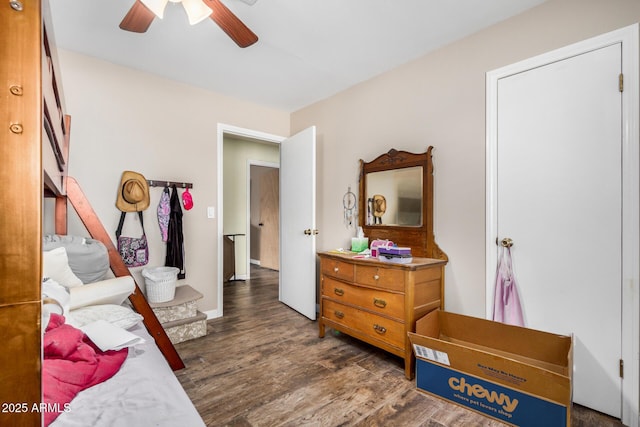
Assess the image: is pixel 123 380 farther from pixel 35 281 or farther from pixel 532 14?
pixel 532 14

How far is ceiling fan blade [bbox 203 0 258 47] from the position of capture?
163 cm

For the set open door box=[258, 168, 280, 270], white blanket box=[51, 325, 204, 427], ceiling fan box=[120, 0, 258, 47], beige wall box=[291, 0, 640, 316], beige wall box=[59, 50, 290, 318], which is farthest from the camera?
open door box=[258, 168, 280, 270]

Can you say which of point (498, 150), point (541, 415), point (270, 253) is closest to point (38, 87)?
point (541, 415)

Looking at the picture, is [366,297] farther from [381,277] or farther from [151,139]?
[151,139]

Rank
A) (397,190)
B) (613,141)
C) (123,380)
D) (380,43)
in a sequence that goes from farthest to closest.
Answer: (397,190)
(380,43)
(613,141)
(123,380)

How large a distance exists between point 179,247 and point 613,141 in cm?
339

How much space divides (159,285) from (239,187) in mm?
2829

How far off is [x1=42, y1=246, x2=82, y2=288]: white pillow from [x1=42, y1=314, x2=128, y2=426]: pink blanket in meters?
0.52

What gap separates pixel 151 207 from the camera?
→ 9.70 feet

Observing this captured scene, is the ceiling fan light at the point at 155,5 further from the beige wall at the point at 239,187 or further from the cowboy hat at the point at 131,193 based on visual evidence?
the beige wall at the point at 239,187

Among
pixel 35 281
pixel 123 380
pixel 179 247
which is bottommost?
pixel 123 380

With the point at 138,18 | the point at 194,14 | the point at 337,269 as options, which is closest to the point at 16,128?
the point at 194,14

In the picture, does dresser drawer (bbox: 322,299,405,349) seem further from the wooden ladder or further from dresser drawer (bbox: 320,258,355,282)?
the wooden ladder

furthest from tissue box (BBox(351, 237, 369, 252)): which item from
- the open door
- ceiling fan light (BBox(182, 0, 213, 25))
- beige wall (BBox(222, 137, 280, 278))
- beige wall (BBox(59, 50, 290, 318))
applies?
the open door
